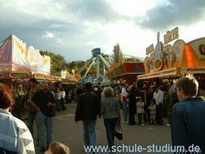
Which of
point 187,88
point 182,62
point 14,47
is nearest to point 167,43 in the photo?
point 182,62

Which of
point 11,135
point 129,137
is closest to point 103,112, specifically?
point 129,137

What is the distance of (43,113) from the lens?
730 cm

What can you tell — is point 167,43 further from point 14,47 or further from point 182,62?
point 14,47

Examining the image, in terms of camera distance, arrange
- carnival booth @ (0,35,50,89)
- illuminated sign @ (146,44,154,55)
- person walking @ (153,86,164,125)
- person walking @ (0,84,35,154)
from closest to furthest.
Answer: person walking @ (0,84,35,154)
person walking @ (153,86,164,125)
carnival booth @ (0,35,50,89)
illuminated sign @ (146,44,154,55)

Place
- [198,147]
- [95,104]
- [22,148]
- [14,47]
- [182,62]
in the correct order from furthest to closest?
[182,62] → [14,47] → [95,104] → [198,147] → [22,148]

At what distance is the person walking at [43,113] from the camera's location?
287 inches

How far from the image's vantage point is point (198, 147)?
289 centimetres

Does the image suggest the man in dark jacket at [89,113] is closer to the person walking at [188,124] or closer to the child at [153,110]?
the person walking at [188,124]

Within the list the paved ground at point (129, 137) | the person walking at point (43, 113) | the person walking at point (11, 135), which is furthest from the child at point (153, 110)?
the person walking at point (11, 135)

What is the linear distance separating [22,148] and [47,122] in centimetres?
476

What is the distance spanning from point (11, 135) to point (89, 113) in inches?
173

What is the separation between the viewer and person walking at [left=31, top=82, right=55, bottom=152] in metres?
7.28

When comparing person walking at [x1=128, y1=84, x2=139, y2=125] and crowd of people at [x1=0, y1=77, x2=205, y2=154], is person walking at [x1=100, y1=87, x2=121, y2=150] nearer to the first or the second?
crowd of people at [x1=0, y1=77, x2=205, y2=154]

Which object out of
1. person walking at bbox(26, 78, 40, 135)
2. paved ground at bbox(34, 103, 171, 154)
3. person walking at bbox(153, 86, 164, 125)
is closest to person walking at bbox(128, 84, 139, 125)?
person walking at bbox(153, 86, 164, 125)
